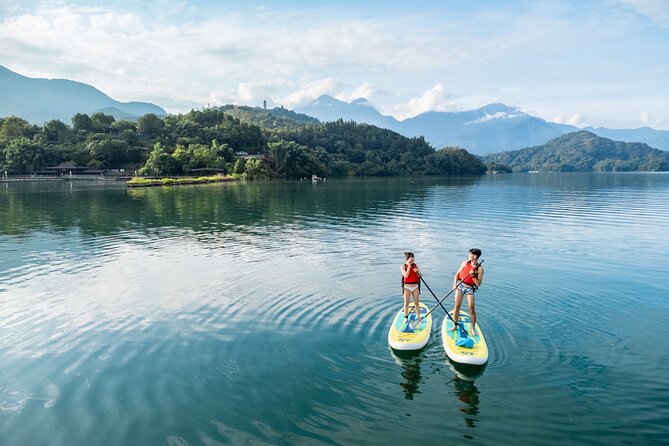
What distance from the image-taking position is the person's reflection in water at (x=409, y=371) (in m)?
11.3

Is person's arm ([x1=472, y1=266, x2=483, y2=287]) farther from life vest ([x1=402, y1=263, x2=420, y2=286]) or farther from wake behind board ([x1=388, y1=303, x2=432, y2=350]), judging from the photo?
wake behind board ([x1=388, y1=303, x2=432, y2=350])

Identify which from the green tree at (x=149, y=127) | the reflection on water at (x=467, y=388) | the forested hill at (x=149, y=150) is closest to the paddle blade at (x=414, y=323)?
the reflection on water at (x=467, y=388)

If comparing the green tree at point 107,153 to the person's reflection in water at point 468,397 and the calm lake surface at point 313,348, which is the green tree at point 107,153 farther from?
the person's reflection in water at point 468,397

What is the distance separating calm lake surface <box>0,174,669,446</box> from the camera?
9938 millimetres

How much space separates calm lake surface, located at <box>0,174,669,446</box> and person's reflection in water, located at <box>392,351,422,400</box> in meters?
0.07

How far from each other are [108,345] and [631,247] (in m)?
32.8

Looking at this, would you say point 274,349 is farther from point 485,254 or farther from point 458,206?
point 458,206

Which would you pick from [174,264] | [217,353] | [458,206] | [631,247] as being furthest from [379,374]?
[458,206]

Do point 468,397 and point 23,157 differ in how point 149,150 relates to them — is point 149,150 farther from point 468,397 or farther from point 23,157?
point 468,397

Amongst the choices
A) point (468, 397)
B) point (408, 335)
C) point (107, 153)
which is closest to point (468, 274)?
point (408, 335)

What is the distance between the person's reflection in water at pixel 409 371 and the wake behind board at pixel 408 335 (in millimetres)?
214

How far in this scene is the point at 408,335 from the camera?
13.6 m

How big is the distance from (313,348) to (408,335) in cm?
306

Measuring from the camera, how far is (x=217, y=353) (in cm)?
1374
